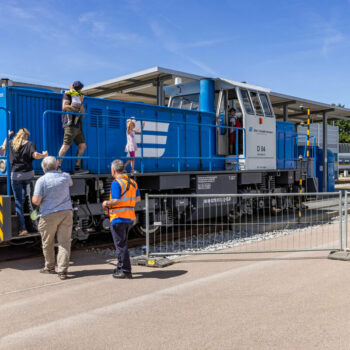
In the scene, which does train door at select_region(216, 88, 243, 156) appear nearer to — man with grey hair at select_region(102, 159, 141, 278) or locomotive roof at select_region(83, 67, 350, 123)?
locomotive roof at select_region(83, 67, 350, 123)

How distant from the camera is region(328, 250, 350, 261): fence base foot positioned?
6185mm

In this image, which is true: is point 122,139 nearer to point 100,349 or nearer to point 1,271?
point 1,271

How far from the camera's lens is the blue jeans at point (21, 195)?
6.06 m

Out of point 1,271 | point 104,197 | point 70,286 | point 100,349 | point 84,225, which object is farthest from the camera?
point 104,197

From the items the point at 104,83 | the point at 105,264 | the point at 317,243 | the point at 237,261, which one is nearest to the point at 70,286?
the point at 105,264

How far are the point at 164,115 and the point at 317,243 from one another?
4230mm

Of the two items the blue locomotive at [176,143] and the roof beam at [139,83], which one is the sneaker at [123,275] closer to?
the blue locomotive at [176,143]

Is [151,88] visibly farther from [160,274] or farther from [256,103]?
[160,274]

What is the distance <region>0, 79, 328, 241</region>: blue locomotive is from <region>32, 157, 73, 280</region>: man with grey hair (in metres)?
0.78

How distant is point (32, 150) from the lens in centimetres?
618

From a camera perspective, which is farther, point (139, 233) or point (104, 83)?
point (104, 83)

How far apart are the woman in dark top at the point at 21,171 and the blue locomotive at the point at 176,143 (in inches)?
6.9

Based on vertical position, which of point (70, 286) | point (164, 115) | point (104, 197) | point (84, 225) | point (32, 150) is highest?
point (164, 115)

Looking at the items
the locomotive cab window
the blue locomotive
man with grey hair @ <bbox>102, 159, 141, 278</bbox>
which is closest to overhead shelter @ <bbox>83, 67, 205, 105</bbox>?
the blue locomotive
